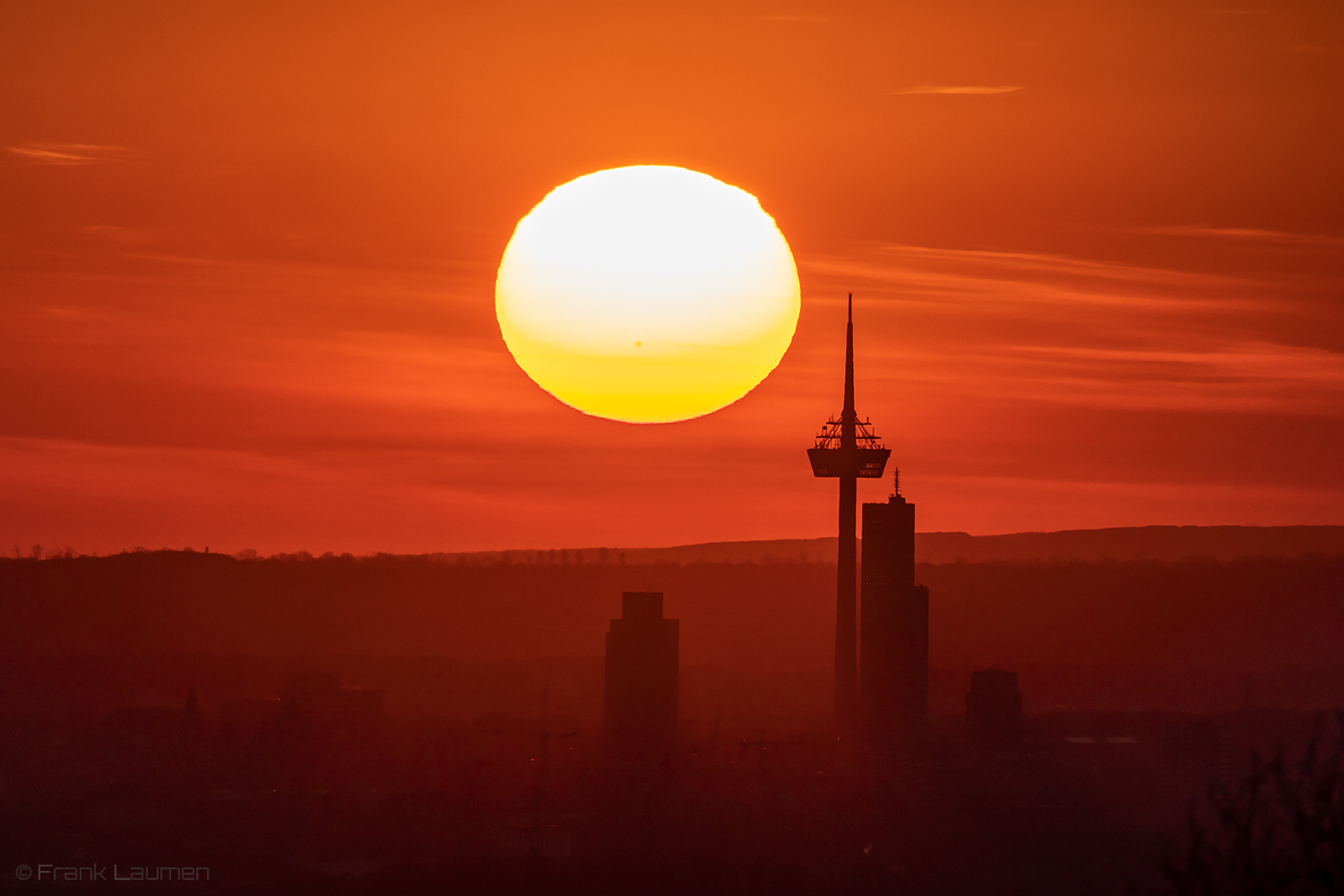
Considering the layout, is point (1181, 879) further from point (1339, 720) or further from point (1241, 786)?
point (1339, 720)

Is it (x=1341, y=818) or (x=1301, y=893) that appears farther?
(x=1301, y=893)

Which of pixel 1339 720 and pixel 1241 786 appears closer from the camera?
pixel 1241 786

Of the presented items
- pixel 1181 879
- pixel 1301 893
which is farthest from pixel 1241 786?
pixel 1301 893

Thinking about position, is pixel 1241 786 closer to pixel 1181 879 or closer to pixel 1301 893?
pixel 1181 879

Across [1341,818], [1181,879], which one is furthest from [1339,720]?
[1181,879]

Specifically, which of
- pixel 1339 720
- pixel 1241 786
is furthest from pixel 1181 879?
pixel 1339 720

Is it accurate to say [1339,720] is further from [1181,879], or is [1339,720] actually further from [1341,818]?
[1181,879]

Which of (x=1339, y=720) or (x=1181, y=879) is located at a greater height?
(x=1339, y=720)
